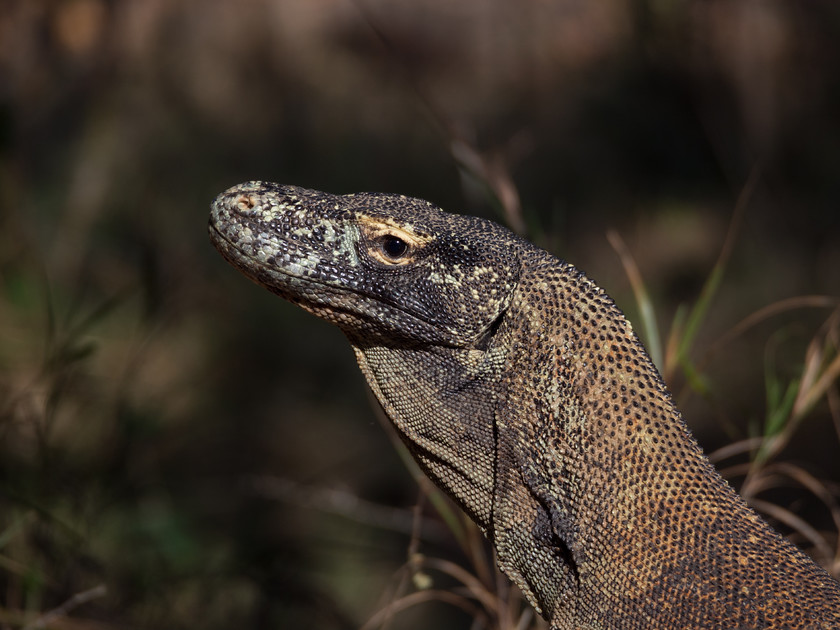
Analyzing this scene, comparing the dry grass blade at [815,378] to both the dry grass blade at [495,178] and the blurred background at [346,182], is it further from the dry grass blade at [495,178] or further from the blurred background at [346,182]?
the blurred background at [346,182]

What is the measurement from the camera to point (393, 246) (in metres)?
2.30

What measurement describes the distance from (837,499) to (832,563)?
3.68 meters

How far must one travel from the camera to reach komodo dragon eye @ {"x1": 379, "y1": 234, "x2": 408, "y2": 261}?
2299 mm

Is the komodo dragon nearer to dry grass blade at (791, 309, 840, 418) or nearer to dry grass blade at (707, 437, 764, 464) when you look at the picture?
dry grass blade at (707, 437, 764, 464)

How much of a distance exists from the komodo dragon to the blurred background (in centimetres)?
380

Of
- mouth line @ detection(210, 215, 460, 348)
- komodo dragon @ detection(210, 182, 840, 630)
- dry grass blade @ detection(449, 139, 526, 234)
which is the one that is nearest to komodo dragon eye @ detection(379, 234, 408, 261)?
komodo dragon @ detection(210, 182, 840, 630)

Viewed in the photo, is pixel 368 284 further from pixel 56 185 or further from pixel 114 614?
pixel 56 185

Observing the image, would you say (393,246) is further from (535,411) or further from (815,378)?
(815,378)

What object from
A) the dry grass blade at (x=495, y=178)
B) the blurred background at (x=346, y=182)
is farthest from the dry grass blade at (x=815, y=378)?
the blurred background at (x=346, y=182)

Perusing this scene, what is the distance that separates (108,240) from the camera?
24.5ft

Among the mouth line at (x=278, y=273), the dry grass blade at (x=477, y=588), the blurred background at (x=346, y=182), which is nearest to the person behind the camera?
the mouth line at (x=278, y=273)

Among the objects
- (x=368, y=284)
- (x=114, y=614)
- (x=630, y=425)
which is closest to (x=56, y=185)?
(x=114, y=614)

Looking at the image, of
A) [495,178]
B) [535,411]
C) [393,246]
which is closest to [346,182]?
[495,178]

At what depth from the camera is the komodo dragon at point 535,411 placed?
201 cm
